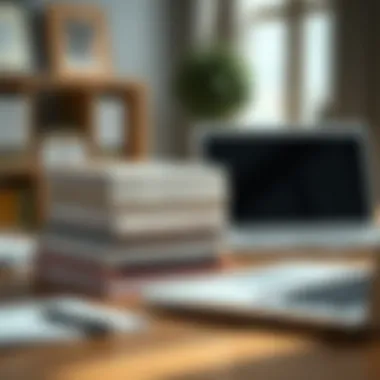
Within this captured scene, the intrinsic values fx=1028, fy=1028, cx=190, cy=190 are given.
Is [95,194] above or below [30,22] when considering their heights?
below

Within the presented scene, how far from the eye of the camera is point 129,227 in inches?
58.4

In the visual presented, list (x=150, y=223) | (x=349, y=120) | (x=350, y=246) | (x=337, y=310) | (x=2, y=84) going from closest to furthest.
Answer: (x=337, y=310), (x=150, y=223), (x=350, y=246), (x=349, y=120), (x=2, y=84)

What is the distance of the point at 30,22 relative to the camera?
15.5 ft

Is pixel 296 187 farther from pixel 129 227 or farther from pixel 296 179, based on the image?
pixel 129 227

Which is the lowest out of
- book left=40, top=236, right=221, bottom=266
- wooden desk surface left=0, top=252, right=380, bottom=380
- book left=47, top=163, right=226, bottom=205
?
wooden desk surface left=0, top=252, right=380, bottom=380

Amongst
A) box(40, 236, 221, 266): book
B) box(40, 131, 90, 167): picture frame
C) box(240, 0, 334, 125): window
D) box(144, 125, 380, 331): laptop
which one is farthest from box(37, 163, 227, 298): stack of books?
box(40, 131, 90, 167): picture frame

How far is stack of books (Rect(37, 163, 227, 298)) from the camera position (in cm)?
148

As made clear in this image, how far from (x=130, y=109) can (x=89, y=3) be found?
1.78 ft

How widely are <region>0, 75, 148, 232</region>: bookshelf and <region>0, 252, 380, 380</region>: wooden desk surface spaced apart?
3.20 meters

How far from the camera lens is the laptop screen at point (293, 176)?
2.25 meters

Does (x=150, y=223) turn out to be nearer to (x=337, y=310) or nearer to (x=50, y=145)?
(x=337, y=310)

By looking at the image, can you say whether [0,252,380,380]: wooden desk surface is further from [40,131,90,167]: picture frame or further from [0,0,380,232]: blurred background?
[40,131,90,167]: picture frame

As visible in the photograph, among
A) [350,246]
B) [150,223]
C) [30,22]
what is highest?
[30,22]

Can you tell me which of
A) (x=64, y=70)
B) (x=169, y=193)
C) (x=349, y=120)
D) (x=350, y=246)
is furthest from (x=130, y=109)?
(x=169, y=193)
